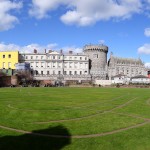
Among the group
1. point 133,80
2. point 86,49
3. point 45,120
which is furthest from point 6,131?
point 86,49

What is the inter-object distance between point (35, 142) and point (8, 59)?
423 feet

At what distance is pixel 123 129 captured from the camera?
18.1 m

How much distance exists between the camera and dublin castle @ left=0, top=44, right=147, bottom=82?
140125mm

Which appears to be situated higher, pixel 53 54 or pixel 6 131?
pixel 53 54

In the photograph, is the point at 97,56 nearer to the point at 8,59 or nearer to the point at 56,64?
the point at 56,64

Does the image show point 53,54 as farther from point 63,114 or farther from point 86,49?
point 63,114

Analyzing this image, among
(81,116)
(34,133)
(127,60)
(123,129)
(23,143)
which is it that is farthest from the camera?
(127,60)

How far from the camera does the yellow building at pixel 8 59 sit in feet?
457

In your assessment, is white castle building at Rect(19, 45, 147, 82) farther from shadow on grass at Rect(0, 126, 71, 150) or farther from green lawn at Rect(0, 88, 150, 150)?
shadow on grass at Rect(0, 126, 71, 150)

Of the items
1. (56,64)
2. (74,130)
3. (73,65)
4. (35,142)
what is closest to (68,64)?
(73,65)

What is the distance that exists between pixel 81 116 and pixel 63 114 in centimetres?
163

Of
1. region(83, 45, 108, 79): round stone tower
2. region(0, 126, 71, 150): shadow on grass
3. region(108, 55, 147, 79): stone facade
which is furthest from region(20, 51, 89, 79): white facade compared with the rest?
region(0, 126, 71, 150): shadow on grass

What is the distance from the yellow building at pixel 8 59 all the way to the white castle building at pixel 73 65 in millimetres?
5492

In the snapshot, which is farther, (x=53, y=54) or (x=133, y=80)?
(x=53, y=54)
